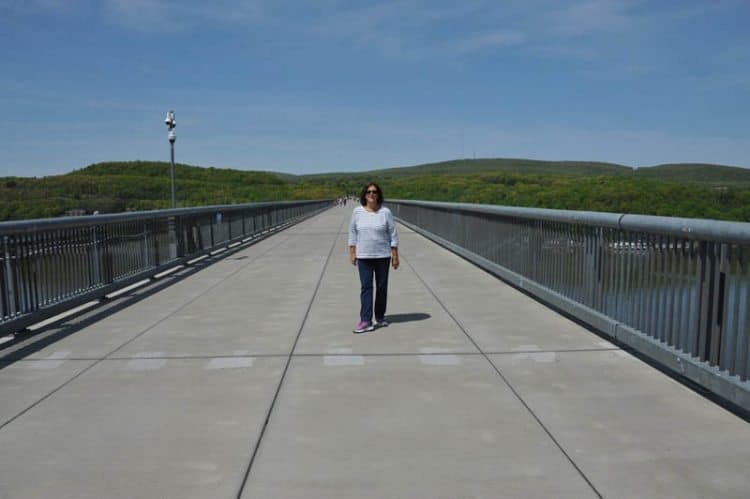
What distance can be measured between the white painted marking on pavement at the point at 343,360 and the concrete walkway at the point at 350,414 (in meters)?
0.03

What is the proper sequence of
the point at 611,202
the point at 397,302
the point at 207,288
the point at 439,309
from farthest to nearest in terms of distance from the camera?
the point at 611,202 < the point at 207,288 < the point at 397,302 < the point at 439,309

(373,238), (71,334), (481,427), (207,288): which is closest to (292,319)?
(373,238)

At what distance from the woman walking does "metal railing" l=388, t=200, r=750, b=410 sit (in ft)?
7.10

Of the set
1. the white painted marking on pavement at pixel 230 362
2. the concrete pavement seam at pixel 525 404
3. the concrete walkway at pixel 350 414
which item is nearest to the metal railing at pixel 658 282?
the concrete walkway at pixel 350 414

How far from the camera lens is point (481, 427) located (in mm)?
4270

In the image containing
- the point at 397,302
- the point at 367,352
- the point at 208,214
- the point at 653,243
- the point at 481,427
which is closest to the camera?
the point at 481,427

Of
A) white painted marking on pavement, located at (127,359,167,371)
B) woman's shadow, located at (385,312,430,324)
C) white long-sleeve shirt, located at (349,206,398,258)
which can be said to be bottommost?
woman's shadow, located at (385,312,430,324)

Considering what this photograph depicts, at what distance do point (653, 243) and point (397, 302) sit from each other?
4.17 m

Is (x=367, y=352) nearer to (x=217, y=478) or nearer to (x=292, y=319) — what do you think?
(x=292, y=319)

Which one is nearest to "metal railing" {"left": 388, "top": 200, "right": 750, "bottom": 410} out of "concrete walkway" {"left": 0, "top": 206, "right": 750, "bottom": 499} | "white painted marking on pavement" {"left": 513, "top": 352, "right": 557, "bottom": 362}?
"concrete walkway" {"left": 0, "top": 206, "right": 750, "bottom": 499}

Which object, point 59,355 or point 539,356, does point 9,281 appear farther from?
point 539,356

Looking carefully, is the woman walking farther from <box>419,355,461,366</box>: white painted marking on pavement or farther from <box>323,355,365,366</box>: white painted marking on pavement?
<box>419,355,461,366</box>: white painted marking on pavement

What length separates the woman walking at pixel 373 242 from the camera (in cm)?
738

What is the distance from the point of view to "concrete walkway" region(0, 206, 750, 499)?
351 cm
